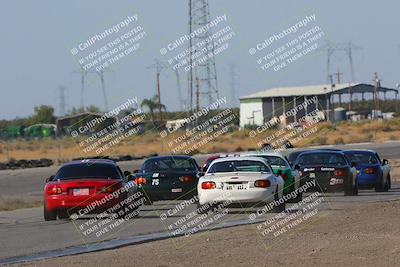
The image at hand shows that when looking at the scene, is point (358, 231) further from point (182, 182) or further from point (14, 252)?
point (182, 182)

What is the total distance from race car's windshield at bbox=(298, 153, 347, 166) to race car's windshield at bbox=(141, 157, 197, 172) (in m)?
3.56

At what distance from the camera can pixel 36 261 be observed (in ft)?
51.4

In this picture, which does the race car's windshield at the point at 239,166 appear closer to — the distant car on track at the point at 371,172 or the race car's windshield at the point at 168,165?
the race car's windshield at the point at 168,165

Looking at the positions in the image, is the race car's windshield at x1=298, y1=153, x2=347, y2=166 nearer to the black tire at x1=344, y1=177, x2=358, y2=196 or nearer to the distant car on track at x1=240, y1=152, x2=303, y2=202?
the black tire at x1=344, y1=177, x2=358, y2=196

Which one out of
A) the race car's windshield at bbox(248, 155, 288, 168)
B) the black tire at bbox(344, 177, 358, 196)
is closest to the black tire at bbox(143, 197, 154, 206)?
the race car's windshield at bbox(248, 155, 288, 168)

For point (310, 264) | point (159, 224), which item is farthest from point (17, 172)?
point (310, 264)

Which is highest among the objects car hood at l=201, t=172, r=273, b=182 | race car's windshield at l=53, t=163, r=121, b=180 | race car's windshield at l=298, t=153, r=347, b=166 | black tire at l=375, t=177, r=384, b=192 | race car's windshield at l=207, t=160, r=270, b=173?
race car's windshield at l=53, t=163, r=121, b=180

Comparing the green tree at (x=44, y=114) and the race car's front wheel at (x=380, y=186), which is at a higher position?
the race car's front wheel at (x=380, y=186)

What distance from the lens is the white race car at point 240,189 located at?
23.5 meters

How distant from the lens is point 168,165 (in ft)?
99.0

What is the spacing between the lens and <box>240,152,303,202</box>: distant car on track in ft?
90.1

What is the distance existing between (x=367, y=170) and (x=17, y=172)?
26.2 m

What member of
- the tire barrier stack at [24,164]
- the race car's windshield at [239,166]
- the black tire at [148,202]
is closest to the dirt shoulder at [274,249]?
the race car's windshield at [239,166]

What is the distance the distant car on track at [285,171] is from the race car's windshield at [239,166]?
6.52ft
